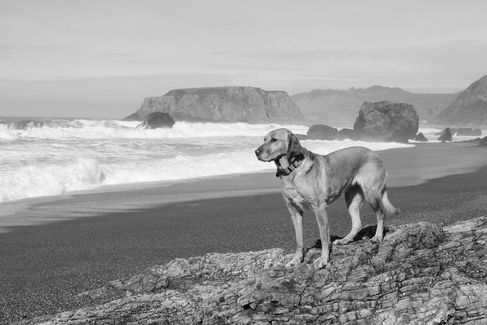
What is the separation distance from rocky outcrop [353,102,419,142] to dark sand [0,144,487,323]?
53.3 metres

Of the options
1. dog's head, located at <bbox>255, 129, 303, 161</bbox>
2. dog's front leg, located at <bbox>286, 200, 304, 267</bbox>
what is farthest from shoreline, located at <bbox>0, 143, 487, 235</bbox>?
dog's head, located at <bbox>255, 129, 303, 161</bbox>

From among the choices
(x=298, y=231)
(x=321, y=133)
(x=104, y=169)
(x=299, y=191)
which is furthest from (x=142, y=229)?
(x=321, y=133)

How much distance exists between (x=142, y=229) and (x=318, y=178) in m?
7.12

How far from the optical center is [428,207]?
1402 centimetres

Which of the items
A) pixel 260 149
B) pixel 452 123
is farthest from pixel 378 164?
pixel 452 123

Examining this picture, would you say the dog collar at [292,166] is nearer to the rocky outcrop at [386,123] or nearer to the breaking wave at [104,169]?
the breaking wave at [104,169]

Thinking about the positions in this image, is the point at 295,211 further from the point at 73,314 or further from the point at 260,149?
the point at 73,314

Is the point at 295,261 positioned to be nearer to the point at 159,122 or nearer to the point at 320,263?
the point at 320,263

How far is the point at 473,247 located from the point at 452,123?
206 meters

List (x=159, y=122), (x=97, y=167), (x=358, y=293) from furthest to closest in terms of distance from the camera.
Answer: (x=159, y=122) → (x=97, y=167) → (x=358, y=293)

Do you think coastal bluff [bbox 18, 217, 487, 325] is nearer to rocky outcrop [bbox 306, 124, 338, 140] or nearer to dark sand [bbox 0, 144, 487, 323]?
dark sand [bbox 0, 144, 487, 323]

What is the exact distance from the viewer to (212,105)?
6757 inches

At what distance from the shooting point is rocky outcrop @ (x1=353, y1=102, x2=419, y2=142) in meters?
72.1

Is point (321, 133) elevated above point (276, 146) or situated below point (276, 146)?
below
